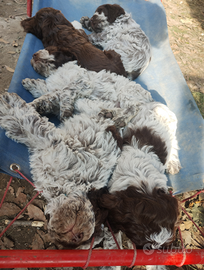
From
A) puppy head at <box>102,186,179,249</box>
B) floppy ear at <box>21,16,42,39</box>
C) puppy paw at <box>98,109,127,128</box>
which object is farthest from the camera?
floppy ear at <box>21,16,42,39</box>

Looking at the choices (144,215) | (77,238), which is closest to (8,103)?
(77,238)

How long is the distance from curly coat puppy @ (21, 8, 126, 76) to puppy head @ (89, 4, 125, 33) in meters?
1.10

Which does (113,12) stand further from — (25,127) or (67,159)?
(67,159)

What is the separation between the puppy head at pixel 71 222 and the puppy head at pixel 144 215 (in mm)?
266

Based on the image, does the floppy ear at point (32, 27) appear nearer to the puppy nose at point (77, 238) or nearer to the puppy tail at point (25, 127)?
the puppy tail at point (25, 127)

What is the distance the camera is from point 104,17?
160 inches

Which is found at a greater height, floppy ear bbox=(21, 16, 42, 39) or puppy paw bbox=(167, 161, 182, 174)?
floppy ear bbox=(21, 16, 42, 39)

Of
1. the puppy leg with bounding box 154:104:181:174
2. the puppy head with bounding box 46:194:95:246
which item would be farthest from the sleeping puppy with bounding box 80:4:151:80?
the puppy head with bounding box 46:194:95:246

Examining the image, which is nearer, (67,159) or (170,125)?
(67,159)

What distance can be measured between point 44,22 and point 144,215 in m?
3.03

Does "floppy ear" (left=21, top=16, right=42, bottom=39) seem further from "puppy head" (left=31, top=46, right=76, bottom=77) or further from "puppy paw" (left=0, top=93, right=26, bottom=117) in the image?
"puppy paw" (left=0, top=93, right=26, bottom=117)

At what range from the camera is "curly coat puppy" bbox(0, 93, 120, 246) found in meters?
1.56

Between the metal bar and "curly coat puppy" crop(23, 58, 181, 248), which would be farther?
"curly coat puppy" crop(23, 58, 181, 248)

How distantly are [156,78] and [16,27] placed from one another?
359 centimetres
